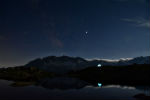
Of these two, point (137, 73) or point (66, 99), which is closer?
point (66, 99)

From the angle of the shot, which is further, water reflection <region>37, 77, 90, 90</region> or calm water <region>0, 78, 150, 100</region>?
water reflection <region>37, 77, 90, 90</region>

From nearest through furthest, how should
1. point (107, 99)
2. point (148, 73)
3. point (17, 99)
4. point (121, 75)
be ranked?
point (17, 99) < point (107, 99) < point (148, 73) < point (121, 75)

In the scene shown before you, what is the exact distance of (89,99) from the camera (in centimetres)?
5084

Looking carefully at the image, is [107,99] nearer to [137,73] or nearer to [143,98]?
[143,98]

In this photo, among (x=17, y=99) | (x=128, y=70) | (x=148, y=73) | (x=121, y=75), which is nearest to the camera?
(x=17, y=99)

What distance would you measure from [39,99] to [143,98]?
113ft

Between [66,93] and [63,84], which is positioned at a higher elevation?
[63,84]

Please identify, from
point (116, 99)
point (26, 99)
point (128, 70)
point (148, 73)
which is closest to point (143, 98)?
point (116, 99)

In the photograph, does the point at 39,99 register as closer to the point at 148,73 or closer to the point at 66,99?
the point at 66,99

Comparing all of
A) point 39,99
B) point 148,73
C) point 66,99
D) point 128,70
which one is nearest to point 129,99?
point 66,99

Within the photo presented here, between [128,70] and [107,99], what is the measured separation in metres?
155

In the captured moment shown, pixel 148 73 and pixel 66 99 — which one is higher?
pixel 148 73

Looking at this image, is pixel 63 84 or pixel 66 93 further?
pixel 63 84

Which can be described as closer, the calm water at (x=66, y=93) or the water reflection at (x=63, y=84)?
the calm water at (x=66, y=93)
